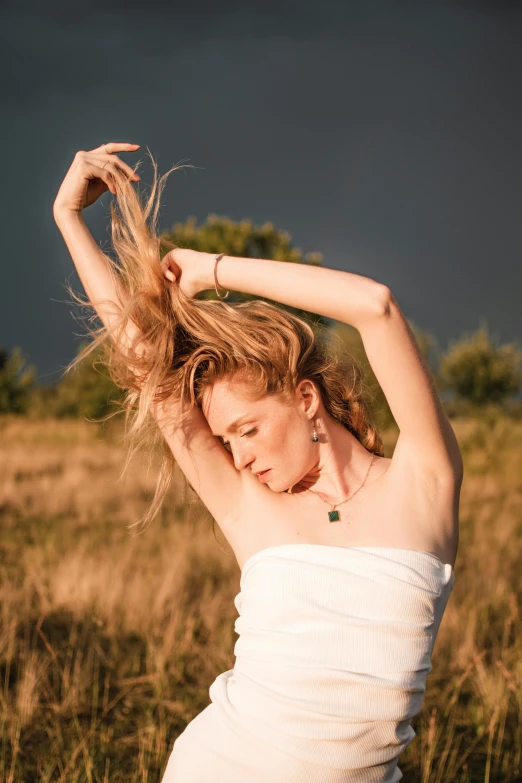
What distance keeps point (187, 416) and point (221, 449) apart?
15 centimetres

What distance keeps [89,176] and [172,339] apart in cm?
57

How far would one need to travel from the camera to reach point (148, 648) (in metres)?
4.57

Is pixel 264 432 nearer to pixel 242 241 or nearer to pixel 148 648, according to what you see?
pixel 148 648

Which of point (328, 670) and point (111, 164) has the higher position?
point (111, 164)

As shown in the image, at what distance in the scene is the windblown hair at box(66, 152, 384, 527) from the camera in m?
2.09

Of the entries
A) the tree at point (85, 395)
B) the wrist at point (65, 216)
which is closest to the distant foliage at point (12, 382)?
the tree at point (85, 395)

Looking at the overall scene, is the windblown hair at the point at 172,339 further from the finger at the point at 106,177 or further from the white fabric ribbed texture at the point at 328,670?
the white fabric ribbed texture at the point at 328,670

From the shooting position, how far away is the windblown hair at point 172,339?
2.09 metres

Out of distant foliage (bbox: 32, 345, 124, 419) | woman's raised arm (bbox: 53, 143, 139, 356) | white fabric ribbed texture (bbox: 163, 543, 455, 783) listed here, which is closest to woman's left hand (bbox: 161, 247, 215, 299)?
woman's raised arm (bbox: 53, 143, 139, 356)

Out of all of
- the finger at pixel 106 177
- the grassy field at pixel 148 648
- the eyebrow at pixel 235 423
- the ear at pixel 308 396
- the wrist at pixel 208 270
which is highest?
the finger at pixel 106 177

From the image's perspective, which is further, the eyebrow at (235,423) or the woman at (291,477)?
the eyebrow at (235,423)

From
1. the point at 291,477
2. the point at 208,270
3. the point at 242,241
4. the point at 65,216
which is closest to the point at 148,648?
the point at 291,477

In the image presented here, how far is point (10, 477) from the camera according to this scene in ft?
39.6

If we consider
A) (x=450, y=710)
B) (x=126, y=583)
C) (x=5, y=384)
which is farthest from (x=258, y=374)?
(x=5, y=384)
